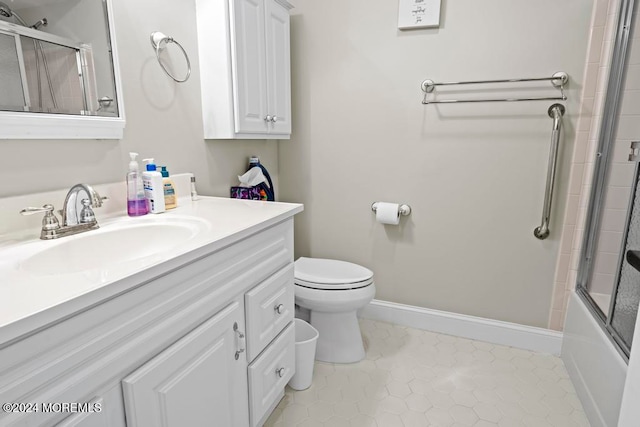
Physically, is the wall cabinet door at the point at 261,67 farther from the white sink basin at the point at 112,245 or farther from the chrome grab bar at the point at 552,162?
the chrome grab bar at the point at 552,162

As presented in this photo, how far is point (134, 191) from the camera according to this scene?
4.16ft

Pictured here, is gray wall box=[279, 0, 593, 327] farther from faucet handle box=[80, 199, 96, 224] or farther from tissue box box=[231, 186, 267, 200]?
faucet handle box=[80, 199, 96, 224]


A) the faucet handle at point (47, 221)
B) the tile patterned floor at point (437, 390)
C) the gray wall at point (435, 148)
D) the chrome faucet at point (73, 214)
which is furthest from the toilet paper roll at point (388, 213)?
the faucet handle at point (47, 221)

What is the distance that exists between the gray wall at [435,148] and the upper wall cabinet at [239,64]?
0.43 metres

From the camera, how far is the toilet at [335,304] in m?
1.75

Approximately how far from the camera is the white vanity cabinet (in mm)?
607

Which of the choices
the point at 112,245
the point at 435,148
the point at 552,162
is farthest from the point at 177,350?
the point at 552,162

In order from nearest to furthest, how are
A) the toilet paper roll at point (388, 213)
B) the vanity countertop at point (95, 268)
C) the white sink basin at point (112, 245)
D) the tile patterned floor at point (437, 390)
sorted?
the vanity countertop at point (95, 268) < the white sink basin at point (112, 245) < the tile patterned floor at point (437, 390) < the toilet paper roll at point (388, 213)

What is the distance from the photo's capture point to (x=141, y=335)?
2.56 feet

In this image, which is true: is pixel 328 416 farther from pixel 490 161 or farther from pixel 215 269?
pixel 490 161

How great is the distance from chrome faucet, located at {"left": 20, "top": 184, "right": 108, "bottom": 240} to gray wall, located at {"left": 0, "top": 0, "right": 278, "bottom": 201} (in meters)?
0.08

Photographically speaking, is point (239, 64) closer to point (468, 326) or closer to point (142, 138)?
point (142, 138)

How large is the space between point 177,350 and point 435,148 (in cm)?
162

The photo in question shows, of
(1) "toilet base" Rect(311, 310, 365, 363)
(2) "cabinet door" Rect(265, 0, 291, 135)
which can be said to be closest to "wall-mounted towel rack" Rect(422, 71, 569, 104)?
(2) "cabinet door" Rect(265, 0, 291, 135)
